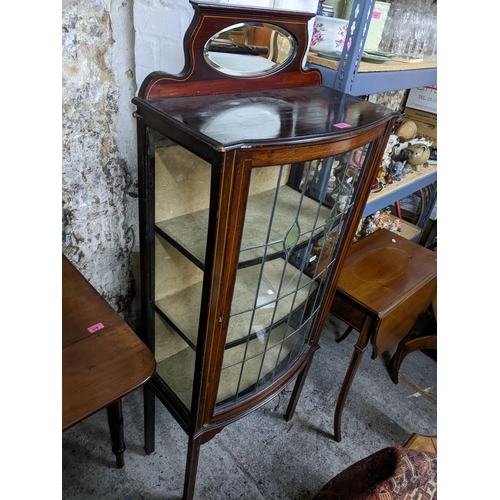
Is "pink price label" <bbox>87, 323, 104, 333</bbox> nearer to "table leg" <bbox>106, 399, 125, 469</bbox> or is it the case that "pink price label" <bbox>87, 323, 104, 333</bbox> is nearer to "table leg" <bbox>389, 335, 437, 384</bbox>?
"table leg" <bbox>106, 399, 125, 469</bbox>

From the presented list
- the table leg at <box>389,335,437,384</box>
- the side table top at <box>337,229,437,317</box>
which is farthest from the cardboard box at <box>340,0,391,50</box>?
the table leg at <box>389,335,437,384</box>

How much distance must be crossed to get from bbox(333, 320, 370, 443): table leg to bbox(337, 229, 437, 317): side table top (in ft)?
0.35

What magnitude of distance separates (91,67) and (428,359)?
2132 mm

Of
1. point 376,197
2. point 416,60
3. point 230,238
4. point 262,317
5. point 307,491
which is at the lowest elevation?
point 307,491

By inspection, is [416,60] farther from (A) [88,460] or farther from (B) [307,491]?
(A) [88,460]

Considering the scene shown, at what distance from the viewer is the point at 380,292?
57.8 inches

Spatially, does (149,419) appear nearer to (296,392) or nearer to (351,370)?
(296,392)

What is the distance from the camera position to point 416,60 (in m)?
1.44

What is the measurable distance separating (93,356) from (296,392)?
998mm

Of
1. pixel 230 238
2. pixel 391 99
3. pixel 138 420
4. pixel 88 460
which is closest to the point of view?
pixel 230 238

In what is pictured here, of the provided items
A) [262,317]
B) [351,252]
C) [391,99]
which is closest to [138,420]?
[262,317]

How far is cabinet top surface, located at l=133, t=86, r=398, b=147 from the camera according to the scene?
68 cm
